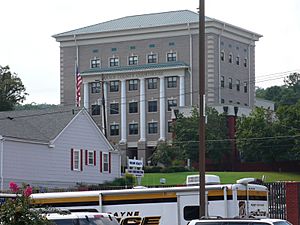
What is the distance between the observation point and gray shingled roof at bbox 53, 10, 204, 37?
107562 mm

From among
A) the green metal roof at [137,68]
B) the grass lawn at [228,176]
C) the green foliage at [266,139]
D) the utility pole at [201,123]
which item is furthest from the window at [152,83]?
the utility pole at [201,123]

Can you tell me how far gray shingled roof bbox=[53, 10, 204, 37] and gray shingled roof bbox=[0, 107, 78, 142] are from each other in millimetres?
51148

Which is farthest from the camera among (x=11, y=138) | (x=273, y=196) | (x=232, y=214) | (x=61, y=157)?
(x=61, y=157)

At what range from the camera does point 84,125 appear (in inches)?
2221

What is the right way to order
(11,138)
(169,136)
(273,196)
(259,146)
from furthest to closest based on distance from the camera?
1. (169,136)
2. (259,146)
3. (11,138)
4. (273,196)

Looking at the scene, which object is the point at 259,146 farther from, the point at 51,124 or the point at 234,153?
the point at 51,124

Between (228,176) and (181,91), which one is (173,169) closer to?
(228,176)

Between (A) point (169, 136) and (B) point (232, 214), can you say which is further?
(A) point (169, 136)

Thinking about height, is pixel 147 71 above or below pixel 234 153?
above

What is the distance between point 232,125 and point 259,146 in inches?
306

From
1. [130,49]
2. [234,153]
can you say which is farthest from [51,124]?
[130,49]

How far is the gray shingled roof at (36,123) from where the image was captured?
50.2 metres

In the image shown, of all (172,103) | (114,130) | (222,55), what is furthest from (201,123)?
(114,130)

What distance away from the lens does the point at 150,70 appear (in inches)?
4141
